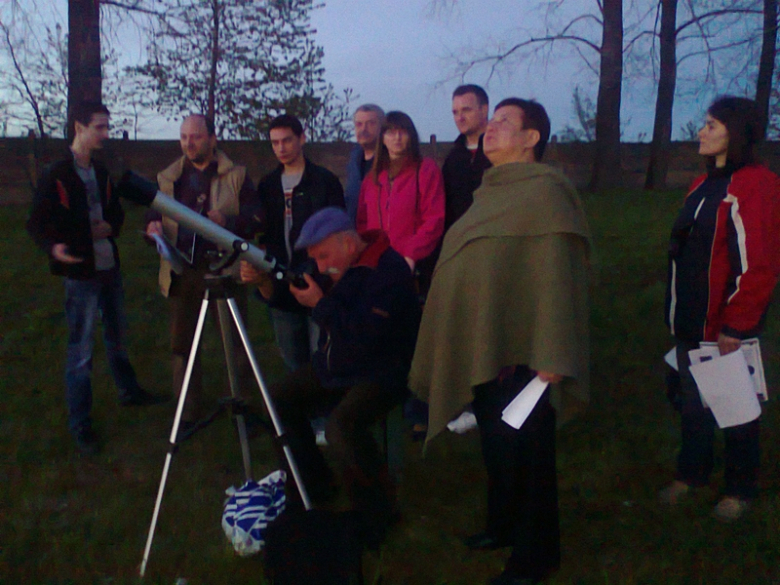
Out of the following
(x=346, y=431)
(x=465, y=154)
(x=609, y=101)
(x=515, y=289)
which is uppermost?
(x=609, y=101)

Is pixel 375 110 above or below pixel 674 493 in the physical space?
above

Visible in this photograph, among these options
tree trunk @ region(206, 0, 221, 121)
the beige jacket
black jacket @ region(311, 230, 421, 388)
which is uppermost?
tree trunk @ region(206, 0, 221, 121)

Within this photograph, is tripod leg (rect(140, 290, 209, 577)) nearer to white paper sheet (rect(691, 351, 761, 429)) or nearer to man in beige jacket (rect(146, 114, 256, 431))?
man in beige jacket (rect(146, 114, 256, 431))

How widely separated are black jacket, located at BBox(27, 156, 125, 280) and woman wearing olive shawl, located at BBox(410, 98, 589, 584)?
232 centimetres

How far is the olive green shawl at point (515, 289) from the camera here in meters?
2.59

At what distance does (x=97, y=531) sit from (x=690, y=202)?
327 centimetres

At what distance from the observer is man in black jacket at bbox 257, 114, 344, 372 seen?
13.8 ft

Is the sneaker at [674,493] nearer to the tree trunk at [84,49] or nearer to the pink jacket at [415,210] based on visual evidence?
the pink jacket at [415,210]

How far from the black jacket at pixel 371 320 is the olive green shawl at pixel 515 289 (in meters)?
0.40

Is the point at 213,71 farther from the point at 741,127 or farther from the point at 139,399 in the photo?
the point at 741,127

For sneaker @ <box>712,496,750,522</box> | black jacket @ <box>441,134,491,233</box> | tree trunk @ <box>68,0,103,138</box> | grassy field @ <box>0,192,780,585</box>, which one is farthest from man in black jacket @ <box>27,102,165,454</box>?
tree trunk @ <box>68,0,103,138</box>

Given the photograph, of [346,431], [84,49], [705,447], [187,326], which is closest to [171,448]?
[346,431]

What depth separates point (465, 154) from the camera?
4.35 m

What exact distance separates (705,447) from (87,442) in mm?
3536
